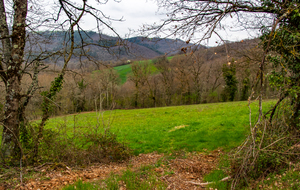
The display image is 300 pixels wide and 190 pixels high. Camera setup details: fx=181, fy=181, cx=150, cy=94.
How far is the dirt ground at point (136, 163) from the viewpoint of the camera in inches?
165

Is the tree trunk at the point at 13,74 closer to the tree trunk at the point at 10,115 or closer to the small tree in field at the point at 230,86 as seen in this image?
the tree trunk at the point at 10,115

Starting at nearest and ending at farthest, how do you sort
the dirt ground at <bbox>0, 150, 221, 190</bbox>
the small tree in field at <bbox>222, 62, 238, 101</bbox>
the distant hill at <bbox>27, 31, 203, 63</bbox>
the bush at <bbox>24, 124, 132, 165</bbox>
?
the dirt ground at <bbox>0, 150, 221, 190</bbox>, the bush at <bbox>24, 124, 132, 165</bbox>, the distant hill at <bbox>27, 31, 203, 63</bbox>, the small tree in field at <bbox>222, 62, 238, 101</bbox>

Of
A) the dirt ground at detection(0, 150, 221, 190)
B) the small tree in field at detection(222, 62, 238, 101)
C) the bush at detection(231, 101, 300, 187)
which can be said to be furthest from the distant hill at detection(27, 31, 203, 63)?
the small tree in field at detection(222, 62, 238, 101)

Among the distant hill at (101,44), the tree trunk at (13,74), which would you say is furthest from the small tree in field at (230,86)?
the tree trunk at (13,74)

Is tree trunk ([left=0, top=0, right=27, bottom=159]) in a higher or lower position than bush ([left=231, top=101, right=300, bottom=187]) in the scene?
higher

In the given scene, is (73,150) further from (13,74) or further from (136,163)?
(13,74)

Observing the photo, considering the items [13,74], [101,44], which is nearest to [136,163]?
[101,44]

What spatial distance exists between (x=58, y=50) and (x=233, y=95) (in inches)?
1559

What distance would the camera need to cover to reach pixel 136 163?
6.30 meters

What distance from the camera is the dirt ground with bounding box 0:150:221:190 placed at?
420 cm

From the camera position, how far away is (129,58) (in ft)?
21.9

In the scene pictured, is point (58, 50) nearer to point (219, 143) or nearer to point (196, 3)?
point (196, 3)

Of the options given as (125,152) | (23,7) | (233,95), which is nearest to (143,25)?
(23,7)

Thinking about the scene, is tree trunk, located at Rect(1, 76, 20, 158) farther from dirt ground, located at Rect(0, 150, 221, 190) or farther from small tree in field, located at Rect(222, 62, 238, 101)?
small tree in field, located at Rect(222, 62, 238, 101)
